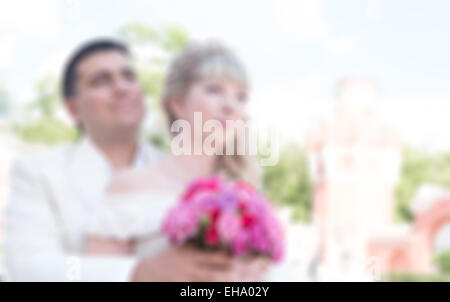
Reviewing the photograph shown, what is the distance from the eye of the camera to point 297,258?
2.12 metres

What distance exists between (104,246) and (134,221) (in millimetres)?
98

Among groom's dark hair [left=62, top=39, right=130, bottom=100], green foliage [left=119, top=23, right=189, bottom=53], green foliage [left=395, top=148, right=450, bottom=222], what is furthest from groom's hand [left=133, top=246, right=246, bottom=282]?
green foliage [left=395, top=148, right=450, bottom=222]

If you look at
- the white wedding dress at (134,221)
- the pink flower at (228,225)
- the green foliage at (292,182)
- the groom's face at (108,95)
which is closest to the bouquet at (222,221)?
the pink flower at (228,225)

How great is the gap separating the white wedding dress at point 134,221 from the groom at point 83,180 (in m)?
0.04

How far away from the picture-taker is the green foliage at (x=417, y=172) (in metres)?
2.68

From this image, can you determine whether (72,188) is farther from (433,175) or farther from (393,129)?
(433,175)

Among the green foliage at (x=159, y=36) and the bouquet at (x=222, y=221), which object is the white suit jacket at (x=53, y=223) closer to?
the bouquet at (x=222, y=221)

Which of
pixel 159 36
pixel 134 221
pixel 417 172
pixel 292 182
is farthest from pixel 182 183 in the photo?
pixel 417 172

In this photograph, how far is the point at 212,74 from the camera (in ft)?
4.91

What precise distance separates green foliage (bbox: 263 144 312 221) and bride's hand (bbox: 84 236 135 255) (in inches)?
27.2

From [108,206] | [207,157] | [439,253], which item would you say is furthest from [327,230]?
[439,253]
